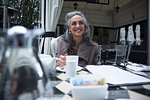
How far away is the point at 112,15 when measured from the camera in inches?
355

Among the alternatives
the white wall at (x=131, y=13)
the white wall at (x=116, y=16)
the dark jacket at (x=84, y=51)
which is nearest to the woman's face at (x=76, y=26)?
the dark jacket at (x=84, y=51)

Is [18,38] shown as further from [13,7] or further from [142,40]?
[142,40]

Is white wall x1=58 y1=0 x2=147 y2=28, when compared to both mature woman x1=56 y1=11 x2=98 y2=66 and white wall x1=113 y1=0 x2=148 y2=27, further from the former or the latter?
mature woman x1=56 y1=11 x2=98 y2=66

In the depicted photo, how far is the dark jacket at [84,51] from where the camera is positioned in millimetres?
1588

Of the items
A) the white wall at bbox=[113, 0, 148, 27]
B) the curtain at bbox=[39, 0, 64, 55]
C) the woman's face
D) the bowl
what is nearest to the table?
the bowl

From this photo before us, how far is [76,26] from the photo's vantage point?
1.66m

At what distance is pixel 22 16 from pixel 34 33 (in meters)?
4.29

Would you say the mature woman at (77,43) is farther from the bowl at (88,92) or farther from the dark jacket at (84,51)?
the bowl at (88,92)

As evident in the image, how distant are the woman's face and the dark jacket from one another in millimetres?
114

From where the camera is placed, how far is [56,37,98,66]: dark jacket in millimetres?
1588

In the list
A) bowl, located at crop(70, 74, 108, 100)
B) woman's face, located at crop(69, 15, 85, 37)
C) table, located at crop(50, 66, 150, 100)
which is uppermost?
woman's face, located at crop(69, 15, 85, 37)

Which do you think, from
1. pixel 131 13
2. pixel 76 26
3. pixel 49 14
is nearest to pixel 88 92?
pixel 76 26

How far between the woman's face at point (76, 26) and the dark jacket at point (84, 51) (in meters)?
0.11

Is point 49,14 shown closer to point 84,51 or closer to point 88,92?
point 84,51
